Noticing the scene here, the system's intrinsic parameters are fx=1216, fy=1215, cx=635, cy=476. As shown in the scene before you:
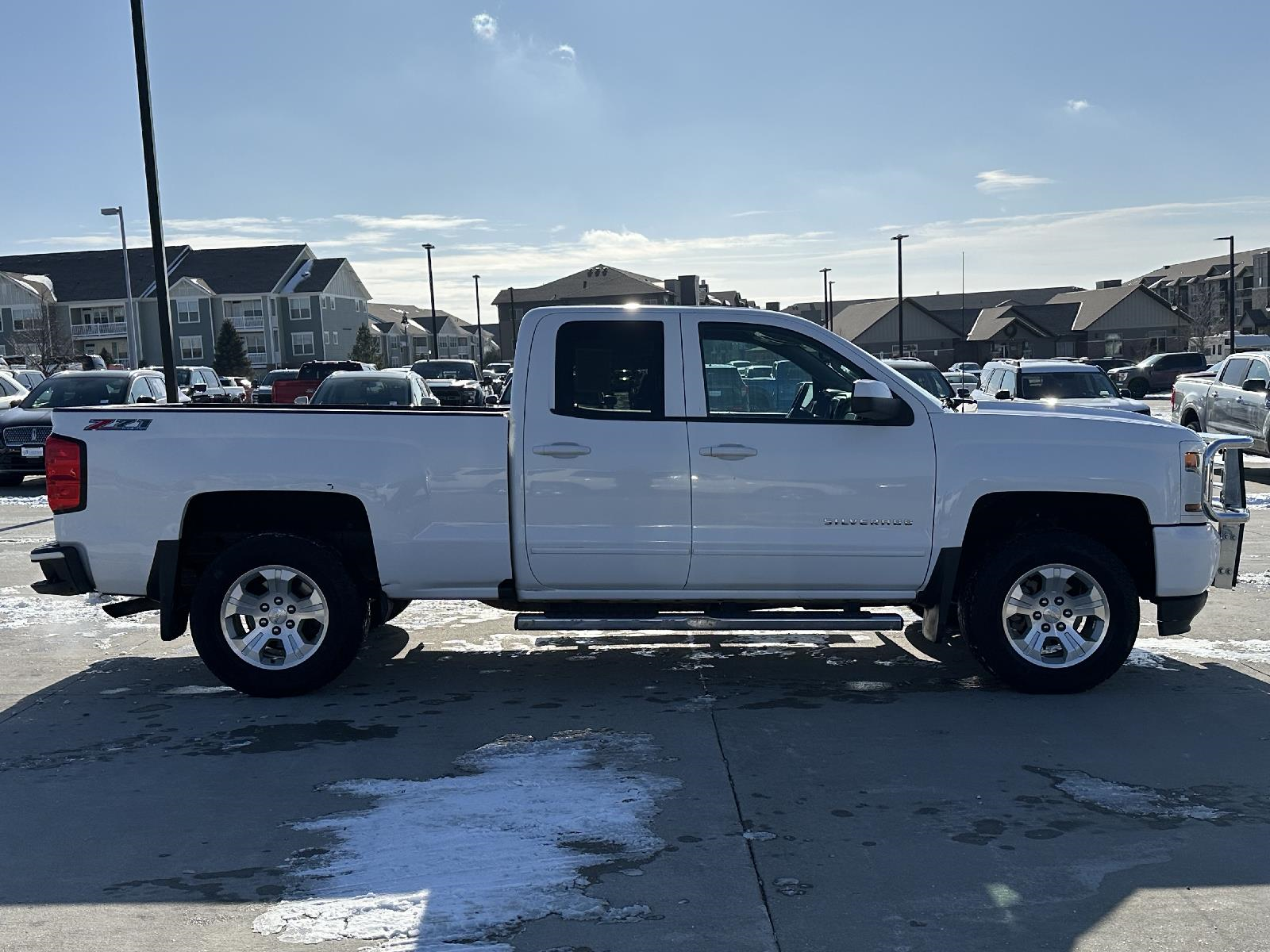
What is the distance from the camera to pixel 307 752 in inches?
217

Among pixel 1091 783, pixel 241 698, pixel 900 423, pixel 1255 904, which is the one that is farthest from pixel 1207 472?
pixel 241 698

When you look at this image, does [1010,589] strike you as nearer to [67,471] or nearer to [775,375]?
[775,375]

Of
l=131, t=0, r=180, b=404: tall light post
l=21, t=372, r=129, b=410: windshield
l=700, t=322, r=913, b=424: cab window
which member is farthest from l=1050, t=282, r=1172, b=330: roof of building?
l=700, t=322, r=913, b=424: cab window

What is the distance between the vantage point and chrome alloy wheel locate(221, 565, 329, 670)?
6.38 meters

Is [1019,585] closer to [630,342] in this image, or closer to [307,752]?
[630,342]

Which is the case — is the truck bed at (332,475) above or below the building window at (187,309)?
below

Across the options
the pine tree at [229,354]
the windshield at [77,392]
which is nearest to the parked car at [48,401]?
the windshield at [77,392]

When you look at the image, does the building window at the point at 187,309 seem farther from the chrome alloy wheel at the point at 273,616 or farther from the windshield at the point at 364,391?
the chrome alloy wheel at the point at 273,616

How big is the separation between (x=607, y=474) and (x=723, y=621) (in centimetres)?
96

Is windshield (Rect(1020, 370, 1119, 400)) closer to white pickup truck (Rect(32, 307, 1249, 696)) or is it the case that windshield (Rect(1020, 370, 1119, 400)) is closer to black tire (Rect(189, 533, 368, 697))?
white pickup truck (Rect(32, 307, 1249, 696))

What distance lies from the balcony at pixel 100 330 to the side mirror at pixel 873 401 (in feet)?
256

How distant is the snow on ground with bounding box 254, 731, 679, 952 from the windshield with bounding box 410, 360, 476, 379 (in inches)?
1309

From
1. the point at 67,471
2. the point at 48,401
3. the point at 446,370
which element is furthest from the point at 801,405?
the point at 446,370

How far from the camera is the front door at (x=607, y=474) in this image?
20.4 feet
